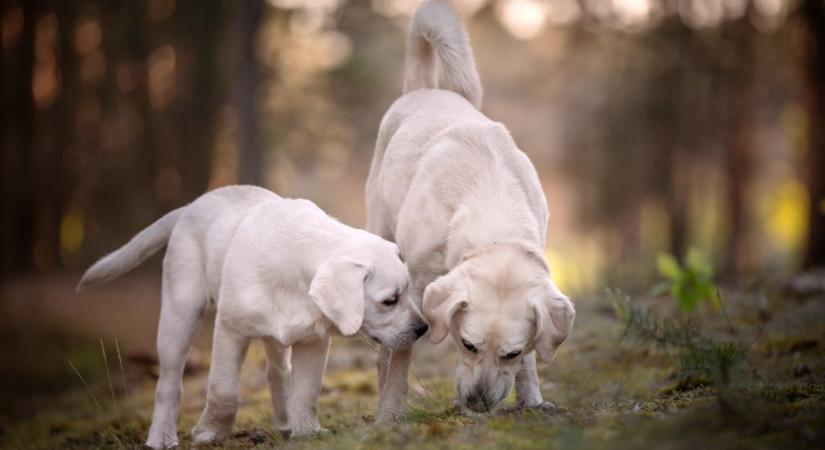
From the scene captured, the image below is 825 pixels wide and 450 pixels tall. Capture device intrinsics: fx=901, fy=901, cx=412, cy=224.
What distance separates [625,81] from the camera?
2716 centimetres

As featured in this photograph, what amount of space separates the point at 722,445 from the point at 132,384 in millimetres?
8736

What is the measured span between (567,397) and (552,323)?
178 centimetres

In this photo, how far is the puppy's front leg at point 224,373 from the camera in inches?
232

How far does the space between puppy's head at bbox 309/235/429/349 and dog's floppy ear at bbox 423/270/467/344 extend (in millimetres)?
231

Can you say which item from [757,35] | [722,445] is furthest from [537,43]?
[722,445]

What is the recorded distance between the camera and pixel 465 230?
5746mm

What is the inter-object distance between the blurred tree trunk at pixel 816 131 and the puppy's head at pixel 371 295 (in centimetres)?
1375

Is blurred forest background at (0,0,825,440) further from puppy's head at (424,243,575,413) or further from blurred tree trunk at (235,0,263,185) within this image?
puppy's head at (424,243,575,413)

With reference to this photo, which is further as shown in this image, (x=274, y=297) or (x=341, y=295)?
(x=274, y=297)

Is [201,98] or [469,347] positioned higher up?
[469,347]

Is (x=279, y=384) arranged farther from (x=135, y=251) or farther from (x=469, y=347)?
(x=469, y=347)

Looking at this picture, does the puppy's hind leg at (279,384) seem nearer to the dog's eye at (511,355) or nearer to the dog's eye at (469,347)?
the dog's eye at (469,347)

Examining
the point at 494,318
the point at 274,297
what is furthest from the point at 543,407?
the point at 274,297

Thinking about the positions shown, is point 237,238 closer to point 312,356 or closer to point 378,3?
point 312,356
